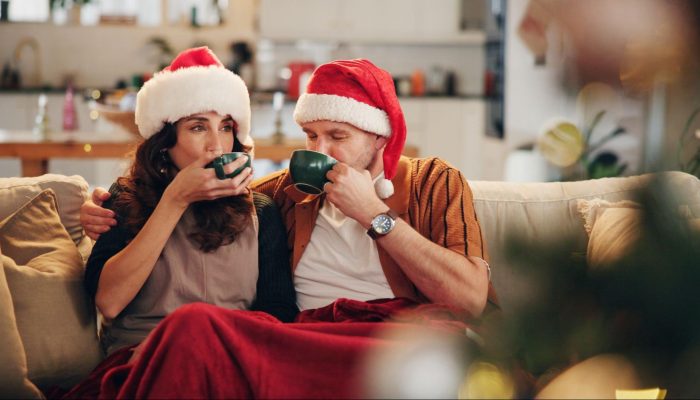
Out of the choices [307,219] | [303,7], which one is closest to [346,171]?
[307,219]

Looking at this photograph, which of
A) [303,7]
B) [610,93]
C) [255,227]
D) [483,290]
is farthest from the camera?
[303,7]

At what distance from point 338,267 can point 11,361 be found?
27.1 inches

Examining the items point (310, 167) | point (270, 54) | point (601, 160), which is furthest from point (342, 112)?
point (270, 54)

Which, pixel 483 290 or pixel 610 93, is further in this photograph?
pixel 483 290

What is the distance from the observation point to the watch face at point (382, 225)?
4.90 feet

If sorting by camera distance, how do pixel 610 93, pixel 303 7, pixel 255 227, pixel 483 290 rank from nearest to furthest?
pixel 610 93 → pixel 483 290 → pixel 255 227 → pixel 303 7

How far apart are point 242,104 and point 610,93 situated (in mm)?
1398

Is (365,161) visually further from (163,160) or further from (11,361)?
(11,361)

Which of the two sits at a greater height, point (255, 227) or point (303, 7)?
point (303, 7)

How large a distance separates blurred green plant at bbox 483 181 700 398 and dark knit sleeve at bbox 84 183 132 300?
1.28 m

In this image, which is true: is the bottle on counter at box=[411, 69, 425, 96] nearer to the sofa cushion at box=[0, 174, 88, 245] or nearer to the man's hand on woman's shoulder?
the sofa cushion at box=[0, 174, 88, 245]

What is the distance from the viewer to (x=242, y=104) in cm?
166

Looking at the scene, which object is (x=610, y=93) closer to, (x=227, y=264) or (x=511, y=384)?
(x=511, y=384)

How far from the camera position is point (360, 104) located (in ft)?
5.39
